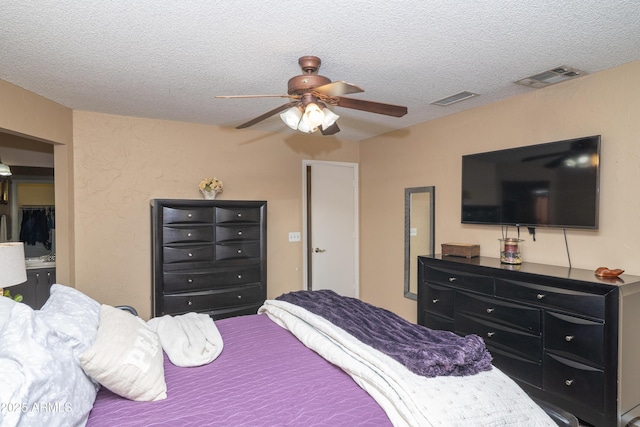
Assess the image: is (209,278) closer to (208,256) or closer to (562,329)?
(208,256)

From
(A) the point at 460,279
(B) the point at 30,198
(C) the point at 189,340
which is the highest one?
(B) the point at 30,198

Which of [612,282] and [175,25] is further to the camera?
[612,282]

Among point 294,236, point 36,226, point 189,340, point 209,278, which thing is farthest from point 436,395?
point 36,226

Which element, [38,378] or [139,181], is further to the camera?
[139,181]

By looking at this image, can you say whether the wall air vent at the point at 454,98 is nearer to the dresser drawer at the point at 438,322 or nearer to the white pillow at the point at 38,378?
the dresser drawer at the point at 438,322

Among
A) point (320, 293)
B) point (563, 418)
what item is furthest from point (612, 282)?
point (320, 293)

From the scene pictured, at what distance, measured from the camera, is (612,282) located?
2252mm

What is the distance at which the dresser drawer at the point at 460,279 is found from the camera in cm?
294

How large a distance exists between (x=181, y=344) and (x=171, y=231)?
187 centimetres

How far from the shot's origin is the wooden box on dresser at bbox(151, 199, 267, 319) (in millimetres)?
3578

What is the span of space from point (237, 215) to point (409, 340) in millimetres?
2537

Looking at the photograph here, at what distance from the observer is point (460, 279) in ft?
10.4

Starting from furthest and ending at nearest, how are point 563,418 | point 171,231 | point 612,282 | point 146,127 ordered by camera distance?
point 146,127 < point 171,231 < point 612,282 < point 563,418

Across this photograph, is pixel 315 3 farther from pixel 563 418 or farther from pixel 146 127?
pixel 146 127
